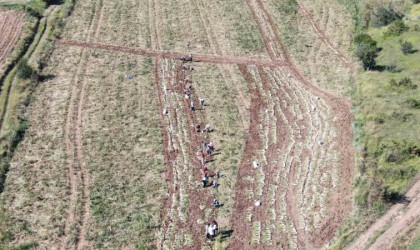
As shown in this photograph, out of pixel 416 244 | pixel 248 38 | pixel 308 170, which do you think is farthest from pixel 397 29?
pixel 416 244

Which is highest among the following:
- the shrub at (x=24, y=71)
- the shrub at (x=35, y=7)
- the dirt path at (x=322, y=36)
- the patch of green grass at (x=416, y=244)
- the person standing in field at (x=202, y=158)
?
the patch of green grass at (x=416, y=244)

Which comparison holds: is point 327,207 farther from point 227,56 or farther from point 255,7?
point 255,7

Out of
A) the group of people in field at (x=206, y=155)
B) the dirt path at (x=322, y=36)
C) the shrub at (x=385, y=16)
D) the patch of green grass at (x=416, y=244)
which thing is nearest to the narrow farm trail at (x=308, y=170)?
the group of people in field at (x=206, y=155)

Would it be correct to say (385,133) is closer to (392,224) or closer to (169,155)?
(392,224)

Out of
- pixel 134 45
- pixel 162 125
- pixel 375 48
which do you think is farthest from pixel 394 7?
pixel 162 125

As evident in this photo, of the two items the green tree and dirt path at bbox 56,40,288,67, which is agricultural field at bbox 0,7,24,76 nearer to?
dirt path at bbox 56,40,288,67

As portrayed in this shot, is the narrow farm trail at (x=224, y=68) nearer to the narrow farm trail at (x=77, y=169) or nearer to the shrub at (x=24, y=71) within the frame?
the narrow farm trail at (x=77, y=169)

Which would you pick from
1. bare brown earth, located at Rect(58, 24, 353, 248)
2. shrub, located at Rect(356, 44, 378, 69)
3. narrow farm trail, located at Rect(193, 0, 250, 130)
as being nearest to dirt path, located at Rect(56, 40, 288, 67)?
narrow farm trail, located at Rect(193, 0, 250, 130)
